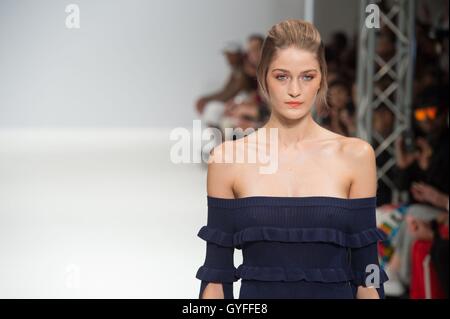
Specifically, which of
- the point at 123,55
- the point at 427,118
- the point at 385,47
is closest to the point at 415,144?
the point at 427,118

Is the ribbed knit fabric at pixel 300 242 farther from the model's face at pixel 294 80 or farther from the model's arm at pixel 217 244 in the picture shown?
the model's face at pixel 294 80

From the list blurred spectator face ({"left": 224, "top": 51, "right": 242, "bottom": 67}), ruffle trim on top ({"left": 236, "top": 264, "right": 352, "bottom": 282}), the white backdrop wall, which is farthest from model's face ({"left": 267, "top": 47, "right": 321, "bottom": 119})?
the white backdrop wall

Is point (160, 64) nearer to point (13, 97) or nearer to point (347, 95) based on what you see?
point (13, 97)

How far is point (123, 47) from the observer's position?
938 centimetres

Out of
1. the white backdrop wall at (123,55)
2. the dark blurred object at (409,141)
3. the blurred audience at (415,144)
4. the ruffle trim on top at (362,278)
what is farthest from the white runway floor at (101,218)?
the dark blurred object at (409,141)

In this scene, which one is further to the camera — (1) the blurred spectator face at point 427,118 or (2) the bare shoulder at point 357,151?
(1) the blurred spectator face at point 427,118

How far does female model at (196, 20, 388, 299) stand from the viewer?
125cm

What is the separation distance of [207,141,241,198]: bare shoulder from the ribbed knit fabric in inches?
0.6

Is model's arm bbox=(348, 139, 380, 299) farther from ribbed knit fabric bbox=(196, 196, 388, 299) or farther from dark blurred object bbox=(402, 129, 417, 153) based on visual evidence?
dark blurred object bbox=(402, 129, 417, 153)

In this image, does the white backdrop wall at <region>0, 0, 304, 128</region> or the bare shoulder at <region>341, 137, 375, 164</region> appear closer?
the bare shoulder at <region>341, 137, 375, 164</region>

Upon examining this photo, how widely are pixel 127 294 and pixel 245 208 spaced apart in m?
2.27

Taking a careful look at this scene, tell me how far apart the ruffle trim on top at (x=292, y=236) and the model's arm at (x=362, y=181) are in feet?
0.06

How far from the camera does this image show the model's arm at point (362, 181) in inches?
50.0
